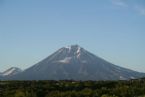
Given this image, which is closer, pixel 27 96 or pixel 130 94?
pixel 27 96

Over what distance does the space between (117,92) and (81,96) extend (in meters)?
17.8

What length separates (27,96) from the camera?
115m

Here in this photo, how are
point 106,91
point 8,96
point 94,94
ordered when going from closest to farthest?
1. point 8,96
2. point 94,94
3. point 106,91

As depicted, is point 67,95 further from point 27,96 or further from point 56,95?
point 27,96

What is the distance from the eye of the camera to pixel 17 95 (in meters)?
117

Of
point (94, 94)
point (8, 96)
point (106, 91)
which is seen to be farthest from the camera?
point (106, 91)

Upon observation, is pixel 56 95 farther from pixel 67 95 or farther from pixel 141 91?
pixel 141 91

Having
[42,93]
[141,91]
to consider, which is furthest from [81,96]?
[141,91]

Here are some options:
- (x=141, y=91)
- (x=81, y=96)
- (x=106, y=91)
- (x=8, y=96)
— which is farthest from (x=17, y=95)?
(x=141, y=91)

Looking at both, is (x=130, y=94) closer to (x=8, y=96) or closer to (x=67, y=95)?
(x=67, y=95)

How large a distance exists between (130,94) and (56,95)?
1106 inches

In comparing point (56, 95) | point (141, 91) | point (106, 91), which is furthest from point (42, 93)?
point (141, 91)

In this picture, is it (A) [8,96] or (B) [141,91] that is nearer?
(A) [8,96]

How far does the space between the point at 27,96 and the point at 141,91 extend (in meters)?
45.7
